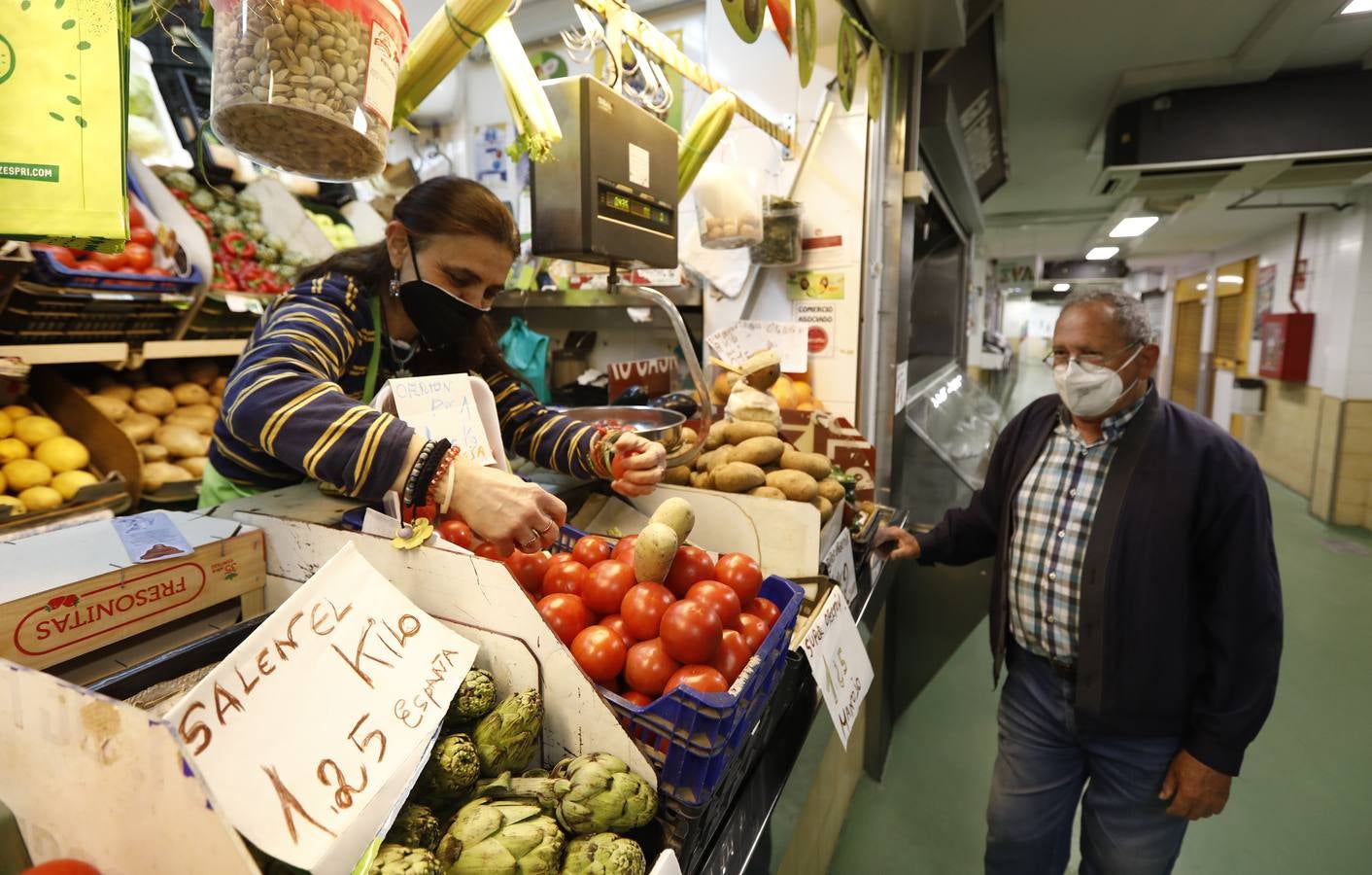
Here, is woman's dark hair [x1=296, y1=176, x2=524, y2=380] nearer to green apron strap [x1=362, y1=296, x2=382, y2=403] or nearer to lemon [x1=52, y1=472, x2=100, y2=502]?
green apron strap [x1=362, y1=296, x2=382, y2=403]

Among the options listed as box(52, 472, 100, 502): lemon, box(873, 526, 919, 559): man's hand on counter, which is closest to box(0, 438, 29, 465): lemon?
box(52, 472, 100, 502): lemon

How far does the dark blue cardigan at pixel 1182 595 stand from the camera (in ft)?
5.13

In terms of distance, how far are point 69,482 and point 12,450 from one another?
0.64ft

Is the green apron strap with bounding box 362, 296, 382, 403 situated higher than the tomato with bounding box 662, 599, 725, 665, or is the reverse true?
the green apron strap with bounding box 362, 296, 382, 403

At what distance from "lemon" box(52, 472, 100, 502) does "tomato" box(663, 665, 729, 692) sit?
2.44 m

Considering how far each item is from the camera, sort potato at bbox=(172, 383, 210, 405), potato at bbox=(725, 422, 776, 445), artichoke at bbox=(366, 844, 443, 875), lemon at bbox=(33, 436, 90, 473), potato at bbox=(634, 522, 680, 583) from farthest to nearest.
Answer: potato at bbox=(172, 383, 210, 405), lemon at bbox=(33, 436, 90, 473), potato at bbox=(725, 422, 776, 445), potato at bbox=(634, 522, 680, 583), artichoke at bbox=(366, 844, 443, 875)

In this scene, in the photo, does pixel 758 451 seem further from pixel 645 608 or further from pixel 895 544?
pixel 645 608

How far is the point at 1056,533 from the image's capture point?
70.9 inches

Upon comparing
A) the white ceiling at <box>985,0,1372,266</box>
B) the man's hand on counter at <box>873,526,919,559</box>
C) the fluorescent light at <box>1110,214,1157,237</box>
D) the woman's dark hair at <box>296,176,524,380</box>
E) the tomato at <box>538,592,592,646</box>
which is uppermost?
the white ceiling at <box>985,0,1372,266</box>

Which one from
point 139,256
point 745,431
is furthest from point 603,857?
point 139,256

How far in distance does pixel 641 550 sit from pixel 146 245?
2.71m

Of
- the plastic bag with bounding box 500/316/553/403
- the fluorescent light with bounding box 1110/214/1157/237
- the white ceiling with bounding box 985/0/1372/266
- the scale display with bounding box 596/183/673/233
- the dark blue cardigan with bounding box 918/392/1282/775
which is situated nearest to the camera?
the dark blue cardigan with bounding box 918/392/1282/775

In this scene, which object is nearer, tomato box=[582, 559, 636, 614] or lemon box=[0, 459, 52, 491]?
tomato box=[582, 559, 636, 614]

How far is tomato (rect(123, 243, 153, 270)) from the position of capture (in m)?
2.53
